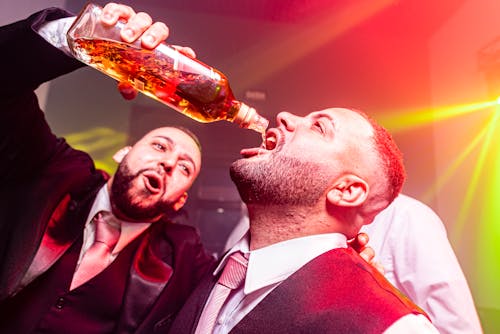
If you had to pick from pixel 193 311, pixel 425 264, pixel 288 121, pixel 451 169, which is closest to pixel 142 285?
pixel 193 311

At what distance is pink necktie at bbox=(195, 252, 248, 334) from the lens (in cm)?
86

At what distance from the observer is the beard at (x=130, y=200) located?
1377 mm

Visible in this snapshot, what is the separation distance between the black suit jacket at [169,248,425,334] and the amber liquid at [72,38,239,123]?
1.79 feet

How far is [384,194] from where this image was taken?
3.53ft

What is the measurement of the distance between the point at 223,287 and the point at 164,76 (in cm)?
61

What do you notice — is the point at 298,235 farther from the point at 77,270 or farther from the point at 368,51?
the point at 368,51

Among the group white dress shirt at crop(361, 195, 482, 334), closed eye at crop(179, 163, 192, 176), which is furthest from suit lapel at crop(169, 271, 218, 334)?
white dress shirt at crop(361, 195, 482, 334)

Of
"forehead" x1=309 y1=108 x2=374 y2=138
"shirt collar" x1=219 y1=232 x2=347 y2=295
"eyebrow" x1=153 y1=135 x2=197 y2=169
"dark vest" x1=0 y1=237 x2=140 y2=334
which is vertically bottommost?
"dark vest" x1=0 y1=237 x2=140 y2=334

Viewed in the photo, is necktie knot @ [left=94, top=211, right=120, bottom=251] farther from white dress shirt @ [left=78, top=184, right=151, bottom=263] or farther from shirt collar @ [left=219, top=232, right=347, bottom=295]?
shirt collar @ [left=219, top=232, right=347, bottom=295]

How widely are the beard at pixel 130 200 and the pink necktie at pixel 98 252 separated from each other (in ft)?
0.25

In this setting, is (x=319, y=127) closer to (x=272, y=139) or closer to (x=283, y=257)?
(x=272, y=139)

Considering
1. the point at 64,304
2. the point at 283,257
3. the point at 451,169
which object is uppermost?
the point at 451,169

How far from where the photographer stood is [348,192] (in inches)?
39.8

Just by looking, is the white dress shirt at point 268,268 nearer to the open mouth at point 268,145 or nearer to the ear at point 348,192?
the ear at point 348,192
